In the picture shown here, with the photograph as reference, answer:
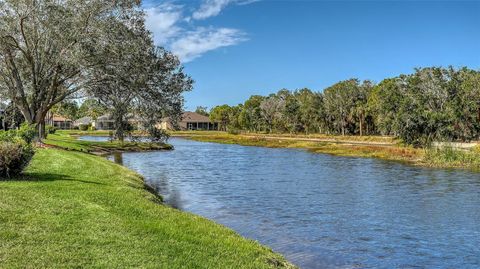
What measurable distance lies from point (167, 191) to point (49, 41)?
1646 cm

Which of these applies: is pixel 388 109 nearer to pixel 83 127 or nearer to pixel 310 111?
pixel 310 111

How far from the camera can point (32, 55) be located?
3638 centimetres

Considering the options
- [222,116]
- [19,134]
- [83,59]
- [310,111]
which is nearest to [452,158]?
[83,59]

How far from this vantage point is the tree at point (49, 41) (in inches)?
1351

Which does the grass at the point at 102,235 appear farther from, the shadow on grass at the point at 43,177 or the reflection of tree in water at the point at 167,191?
the reflection of tree in water at the point at 167,191

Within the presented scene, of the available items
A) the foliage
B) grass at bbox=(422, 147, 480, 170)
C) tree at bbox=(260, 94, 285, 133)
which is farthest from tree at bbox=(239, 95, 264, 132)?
the foliage

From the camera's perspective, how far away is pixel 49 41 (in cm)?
3612

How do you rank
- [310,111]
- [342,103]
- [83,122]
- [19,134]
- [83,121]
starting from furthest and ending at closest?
[83,121] < [83,122] < [310,111] < [342,103] < [19,134]

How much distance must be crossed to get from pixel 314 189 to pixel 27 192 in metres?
19.0

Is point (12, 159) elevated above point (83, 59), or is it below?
below

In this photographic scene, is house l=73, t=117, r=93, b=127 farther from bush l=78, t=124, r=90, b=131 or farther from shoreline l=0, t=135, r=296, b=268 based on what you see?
shoreline l=0, t=135, r=296, b=268

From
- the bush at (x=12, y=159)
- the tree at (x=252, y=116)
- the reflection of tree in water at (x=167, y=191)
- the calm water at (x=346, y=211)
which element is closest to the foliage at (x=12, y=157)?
the bush at (x=12, y=159)

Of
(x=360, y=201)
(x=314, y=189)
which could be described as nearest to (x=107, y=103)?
(x=314, y=189)

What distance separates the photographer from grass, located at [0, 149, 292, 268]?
364 inches
